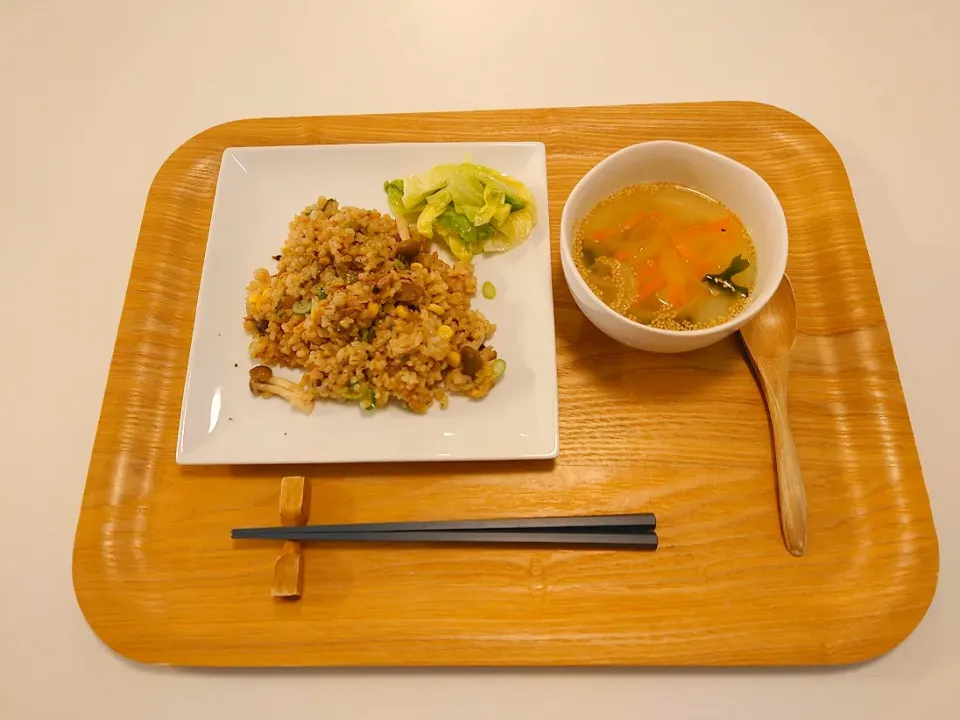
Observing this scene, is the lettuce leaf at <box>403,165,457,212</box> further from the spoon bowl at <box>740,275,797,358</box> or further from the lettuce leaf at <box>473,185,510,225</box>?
the spoon bowl at <box>740,275,797,358</box>

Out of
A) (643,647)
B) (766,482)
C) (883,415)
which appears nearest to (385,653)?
(643,647)

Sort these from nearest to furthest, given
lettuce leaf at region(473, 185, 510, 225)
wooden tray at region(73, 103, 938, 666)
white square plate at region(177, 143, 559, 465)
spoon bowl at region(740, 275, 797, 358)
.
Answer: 1. wooden tray at region(73, 103, 938, 666)
2. white square plate at region(177, 143, 559, 465)
3. spoon bowl at region(740, 275, 797, 358)
4. lettuce leaf at region(473, 185, 510, 225)

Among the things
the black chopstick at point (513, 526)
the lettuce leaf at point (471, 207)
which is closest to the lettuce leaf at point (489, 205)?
the lettuce leaf at point (471, 207)

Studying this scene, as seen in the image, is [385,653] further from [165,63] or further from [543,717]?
[165,63]

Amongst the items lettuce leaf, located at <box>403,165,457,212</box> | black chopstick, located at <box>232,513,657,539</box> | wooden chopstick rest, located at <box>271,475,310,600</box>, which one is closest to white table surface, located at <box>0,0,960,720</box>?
wooden chopstick rest, located at <box>271,475,310,600</box>

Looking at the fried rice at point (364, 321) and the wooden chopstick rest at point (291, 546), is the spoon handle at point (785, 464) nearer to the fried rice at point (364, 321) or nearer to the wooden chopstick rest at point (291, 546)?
the fried rice at point (364, 321)

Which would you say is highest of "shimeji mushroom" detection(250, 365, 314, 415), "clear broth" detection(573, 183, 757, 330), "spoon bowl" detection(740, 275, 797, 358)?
"clear broth" detection(573, 183, 757, 330)

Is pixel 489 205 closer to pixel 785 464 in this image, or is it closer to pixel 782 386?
pixel 782 386
